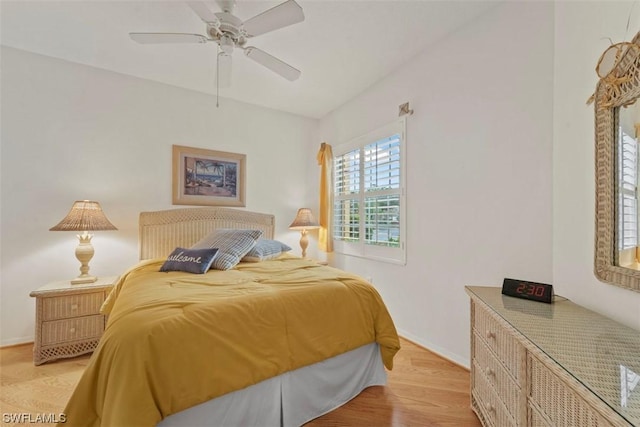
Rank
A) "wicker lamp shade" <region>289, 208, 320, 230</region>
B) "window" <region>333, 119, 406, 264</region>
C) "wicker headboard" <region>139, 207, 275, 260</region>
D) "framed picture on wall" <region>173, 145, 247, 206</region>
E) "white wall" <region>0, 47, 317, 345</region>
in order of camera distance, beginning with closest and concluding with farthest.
→ "white wall" <region>0, 47, 317, 345</region> < "window" <region>333, 119, 406, 264</region> < "wicker headboard" <region>139, 207, 275, 260</region> < "framed picture on wall" <region>173, 145, 247, 206</region> < "wicker lamp shade" <region>289, 208, 320, 230</region>

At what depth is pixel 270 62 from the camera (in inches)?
78.4

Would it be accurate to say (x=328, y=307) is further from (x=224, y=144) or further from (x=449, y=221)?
(x=224, y=144)

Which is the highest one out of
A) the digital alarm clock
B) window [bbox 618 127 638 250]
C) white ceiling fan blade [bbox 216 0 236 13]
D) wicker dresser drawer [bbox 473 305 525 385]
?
white ceiling fan blade [bbox 216 0 236 13]

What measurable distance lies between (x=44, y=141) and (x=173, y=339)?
2.70m

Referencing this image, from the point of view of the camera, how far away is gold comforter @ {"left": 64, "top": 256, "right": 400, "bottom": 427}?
1044mm

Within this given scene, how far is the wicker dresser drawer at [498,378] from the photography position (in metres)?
1.10

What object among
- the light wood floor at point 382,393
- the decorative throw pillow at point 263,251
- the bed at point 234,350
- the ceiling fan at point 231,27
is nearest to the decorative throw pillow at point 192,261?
the bed at point 234,350

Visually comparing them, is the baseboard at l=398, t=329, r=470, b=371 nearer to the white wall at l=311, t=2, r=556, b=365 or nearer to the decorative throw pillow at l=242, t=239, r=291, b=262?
the white wall at l=311, t=2, r=556, b=365

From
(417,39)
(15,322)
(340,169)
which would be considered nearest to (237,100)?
(340,169)

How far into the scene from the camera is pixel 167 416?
1.12 metres

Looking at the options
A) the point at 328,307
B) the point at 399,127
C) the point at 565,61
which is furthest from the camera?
the point at 399,127

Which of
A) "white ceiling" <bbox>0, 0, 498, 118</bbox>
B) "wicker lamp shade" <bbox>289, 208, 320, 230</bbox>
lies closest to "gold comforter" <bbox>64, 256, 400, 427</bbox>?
"wicker lamp shade" <bbox>289, 208, 320, 230</bbox>

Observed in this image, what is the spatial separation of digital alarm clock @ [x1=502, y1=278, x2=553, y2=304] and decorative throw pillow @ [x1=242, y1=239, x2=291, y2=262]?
78.9 inches

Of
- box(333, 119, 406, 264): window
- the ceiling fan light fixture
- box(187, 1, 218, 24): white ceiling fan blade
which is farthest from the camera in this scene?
box(333, 119, 406, 264): window
